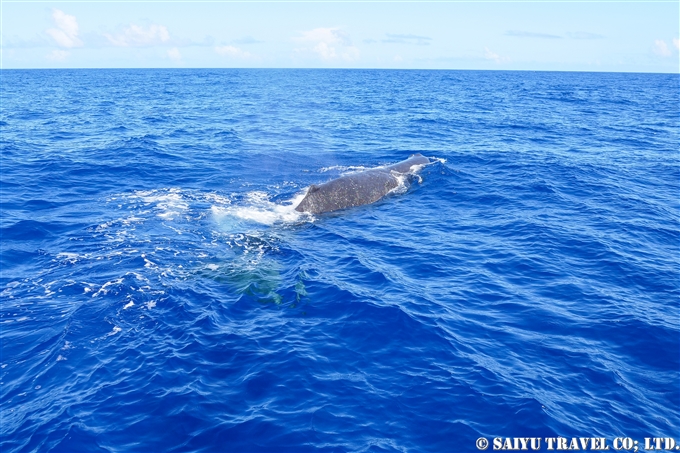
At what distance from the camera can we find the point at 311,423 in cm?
1273

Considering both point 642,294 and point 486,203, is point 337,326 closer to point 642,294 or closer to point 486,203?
point 642,294

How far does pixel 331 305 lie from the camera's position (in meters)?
18.7

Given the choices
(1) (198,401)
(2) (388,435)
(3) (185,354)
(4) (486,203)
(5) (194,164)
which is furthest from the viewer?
(5) (194,164)

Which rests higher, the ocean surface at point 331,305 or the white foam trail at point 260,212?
the white foam trail at point 260,212

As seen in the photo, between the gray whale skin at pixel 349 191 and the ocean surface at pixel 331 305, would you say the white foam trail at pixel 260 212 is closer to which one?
the ocean surface at pixel 331 305

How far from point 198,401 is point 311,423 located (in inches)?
125

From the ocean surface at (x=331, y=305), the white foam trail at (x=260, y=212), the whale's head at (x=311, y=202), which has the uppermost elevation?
the whale's head at (x=311, y=202)

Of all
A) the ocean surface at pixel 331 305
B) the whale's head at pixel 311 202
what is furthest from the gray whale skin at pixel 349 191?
the ocean surface at pixel 331 305

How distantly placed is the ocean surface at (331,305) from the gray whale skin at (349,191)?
1174 millimetres

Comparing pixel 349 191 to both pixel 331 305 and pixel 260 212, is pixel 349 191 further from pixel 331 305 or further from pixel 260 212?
pixel 331 305

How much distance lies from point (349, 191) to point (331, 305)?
41.8 feet

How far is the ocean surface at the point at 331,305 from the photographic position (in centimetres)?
1285

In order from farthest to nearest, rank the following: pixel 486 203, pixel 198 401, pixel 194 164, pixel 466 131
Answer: pixel 466 131, pixel 194 164, pixel 486 203, pixel 198 401

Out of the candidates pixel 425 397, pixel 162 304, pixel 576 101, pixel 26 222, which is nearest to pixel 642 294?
pixel 425 397
